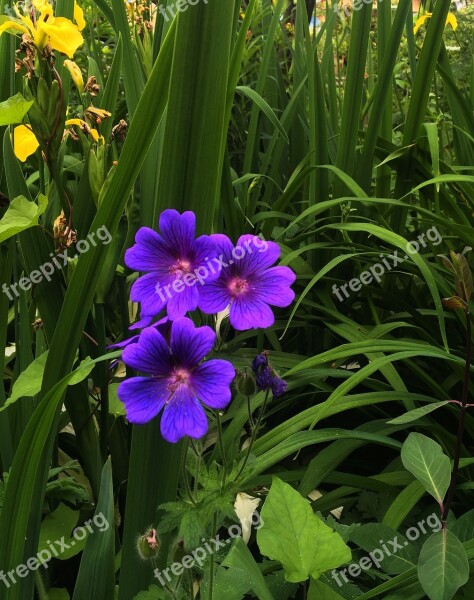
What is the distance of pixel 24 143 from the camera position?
3.08 feet

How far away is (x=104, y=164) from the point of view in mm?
853

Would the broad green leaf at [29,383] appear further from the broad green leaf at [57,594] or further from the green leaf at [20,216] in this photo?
the broad green leaf at [57,594]

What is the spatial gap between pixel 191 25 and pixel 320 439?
54 cm

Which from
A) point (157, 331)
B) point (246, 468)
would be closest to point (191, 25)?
point (157, 331)

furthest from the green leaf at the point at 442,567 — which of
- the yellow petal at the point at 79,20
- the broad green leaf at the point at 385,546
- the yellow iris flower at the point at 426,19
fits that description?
the yellow iris flower at the point at 426,19

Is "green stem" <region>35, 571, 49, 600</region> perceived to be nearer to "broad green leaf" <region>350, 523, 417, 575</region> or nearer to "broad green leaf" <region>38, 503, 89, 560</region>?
"broad green leaf" <region>38, 503, 89, 560</region>

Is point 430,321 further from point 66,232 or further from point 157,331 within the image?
point 157,331

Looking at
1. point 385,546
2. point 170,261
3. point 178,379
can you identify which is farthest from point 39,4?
point 385,546

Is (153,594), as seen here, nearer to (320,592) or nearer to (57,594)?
(320,592)

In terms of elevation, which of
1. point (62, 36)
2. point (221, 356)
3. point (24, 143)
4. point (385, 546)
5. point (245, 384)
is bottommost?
point (385, 546)

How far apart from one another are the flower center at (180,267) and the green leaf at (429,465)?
1.08 feet

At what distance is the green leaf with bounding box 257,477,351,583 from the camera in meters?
0.66

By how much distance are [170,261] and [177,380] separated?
4.7 inches

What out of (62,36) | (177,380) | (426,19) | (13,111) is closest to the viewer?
(177,380)
